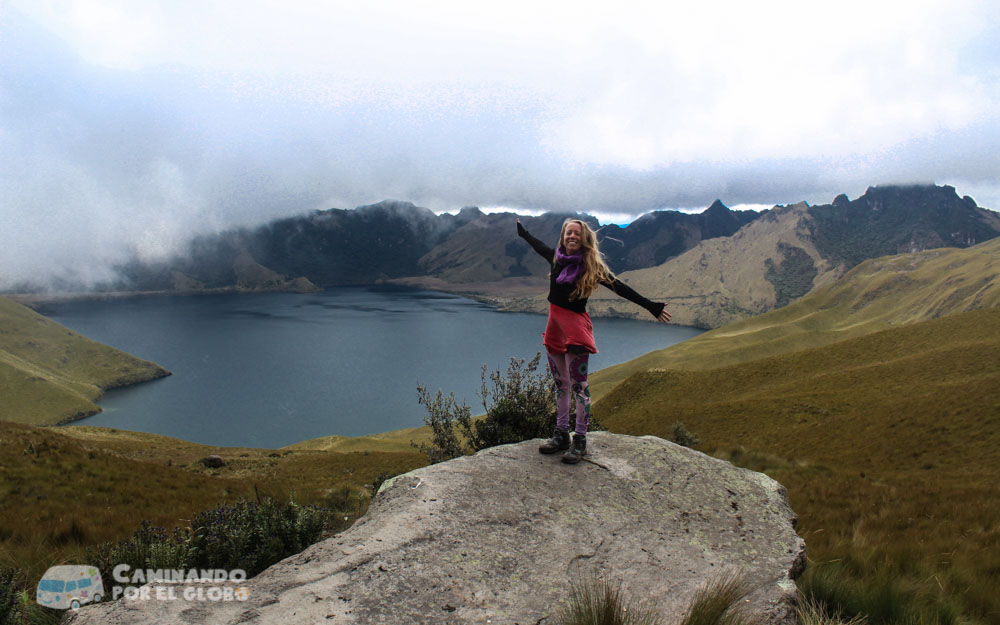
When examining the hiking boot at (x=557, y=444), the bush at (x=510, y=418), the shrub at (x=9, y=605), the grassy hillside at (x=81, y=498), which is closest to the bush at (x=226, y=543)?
the shrub at (x=9, y=605)

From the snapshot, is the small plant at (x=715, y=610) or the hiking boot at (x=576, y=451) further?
the hiking boot at (x=576, y=451)

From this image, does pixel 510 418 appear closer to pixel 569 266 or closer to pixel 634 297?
pixel 634 297

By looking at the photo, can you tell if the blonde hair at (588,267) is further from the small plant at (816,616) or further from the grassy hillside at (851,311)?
the grassy hillside at (851,311)

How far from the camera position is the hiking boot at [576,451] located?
22.0ft

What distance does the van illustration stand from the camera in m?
3.70

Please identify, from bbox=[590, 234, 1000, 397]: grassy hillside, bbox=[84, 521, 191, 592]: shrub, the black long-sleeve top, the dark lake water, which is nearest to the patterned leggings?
the black long-sleeve top

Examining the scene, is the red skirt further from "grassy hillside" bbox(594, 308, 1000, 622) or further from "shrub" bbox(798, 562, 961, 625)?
"grassy hillside" bbox(594, 308, 1000, 622)

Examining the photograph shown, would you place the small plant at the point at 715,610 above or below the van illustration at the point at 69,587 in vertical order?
above

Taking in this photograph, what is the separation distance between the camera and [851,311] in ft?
427

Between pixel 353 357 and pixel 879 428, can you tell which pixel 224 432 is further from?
pixel 879 428

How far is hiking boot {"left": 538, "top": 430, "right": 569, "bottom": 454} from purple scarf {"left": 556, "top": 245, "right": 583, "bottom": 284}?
2.38 meters

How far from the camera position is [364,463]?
32469 mm

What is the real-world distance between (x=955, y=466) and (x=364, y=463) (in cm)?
3109

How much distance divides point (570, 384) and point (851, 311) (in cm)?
15706
